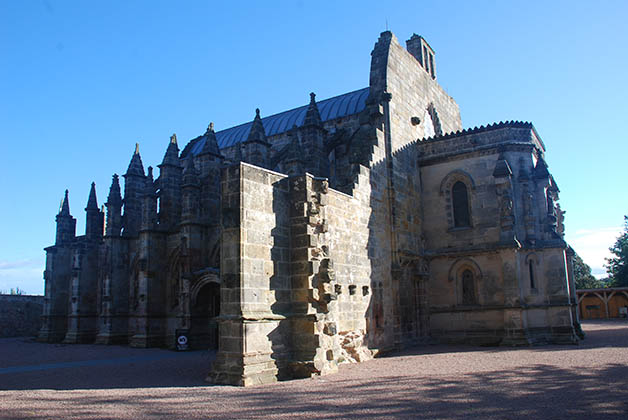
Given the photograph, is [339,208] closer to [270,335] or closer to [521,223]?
[270,335]

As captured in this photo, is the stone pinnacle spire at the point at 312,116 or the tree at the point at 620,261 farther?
the tree at the point at 620,261

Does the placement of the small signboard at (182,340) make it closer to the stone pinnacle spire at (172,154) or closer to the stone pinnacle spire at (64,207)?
the stone pinnacle spire at (172,154)

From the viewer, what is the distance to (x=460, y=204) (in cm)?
1880

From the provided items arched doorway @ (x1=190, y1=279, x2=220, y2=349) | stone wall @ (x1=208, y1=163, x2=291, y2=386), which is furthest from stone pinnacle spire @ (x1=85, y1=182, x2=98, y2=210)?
stone wall @ (x1=208, y1=163, x2=291, y2=386)

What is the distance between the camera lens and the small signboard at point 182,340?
18672 millimetres

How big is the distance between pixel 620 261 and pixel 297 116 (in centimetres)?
3285

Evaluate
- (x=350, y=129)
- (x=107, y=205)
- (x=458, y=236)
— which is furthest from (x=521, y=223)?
(x=107, y=205)

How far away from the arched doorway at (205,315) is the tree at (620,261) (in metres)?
35.8

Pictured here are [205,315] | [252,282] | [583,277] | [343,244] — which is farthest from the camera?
[583,277]

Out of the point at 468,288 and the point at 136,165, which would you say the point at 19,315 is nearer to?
the point at 136,165

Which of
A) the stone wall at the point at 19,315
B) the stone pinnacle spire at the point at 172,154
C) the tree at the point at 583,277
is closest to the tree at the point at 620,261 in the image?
the tree at the point at 583,277

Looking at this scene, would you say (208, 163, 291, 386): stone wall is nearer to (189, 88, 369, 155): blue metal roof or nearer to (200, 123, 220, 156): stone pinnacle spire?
Result: (200, 123, 220, 156): stone pinnacle spire

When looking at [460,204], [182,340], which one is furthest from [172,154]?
[460,204]

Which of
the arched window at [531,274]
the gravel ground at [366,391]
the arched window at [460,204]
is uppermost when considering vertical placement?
the arched window at [460,204]
